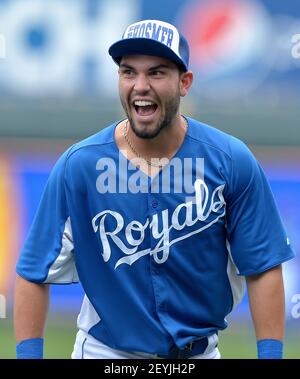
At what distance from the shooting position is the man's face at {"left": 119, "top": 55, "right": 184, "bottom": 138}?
2543 millimetres

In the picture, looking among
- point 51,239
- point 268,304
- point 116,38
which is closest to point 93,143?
point 51,239

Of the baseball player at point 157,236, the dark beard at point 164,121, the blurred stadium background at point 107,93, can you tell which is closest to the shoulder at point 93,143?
the baseball player at point 157,236

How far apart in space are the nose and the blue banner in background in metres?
2.03

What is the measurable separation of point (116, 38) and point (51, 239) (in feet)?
6.89

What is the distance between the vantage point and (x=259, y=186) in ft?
8.57

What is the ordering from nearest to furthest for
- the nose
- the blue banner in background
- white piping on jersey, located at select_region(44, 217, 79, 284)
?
the nose, white piping on jersey, located at select_region(44, 217, 79, 284), the blue banner in background

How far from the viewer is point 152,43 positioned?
8.29 ft

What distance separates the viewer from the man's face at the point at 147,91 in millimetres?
2543

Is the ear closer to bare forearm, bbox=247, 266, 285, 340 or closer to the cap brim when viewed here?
the cap brim

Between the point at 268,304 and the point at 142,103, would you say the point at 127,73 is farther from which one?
the point at 268,304

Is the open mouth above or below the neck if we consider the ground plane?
above

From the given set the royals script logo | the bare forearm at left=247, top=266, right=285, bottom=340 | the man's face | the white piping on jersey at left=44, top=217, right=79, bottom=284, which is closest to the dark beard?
the man's face

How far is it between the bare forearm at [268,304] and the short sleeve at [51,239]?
56 centimetres

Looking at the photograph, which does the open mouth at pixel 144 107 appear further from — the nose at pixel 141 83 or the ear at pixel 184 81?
the ear at pixel 184 81
